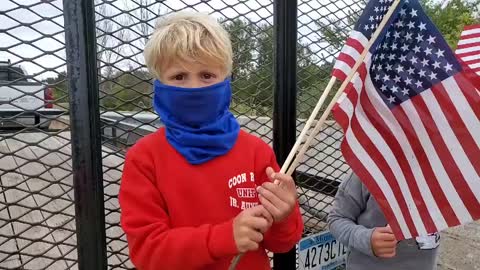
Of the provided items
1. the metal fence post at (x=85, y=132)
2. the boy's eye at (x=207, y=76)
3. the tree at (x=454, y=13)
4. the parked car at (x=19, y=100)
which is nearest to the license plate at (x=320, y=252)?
the metal fence post at (x=85, y=132)

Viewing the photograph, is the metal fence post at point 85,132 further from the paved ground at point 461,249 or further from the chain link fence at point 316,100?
the paved ground at point 461,249

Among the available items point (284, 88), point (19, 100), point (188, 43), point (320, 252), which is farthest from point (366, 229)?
point (19, 100)

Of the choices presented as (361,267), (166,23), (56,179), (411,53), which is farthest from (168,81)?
(361,267)

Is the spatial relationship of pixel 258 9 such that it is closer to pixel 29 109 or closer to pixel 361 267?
pixel 29 109

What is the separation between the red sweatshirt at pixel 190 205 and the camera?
4.02 feet

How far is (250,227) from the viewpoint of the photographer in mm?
1166

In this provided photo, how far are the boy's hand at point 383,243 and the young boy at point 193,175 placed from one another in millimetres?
416

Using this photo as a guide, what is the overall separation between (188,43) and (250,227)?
49 cm

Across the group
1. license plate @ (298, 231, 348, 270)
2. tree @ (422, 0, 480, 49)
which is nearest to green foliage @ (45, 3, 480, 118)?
license plate @ (298, 231, 348, 270)

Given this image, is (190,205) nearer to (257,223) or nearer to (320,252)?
(257,223)

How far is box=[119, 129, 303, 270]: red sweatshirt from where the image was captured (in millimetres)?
1225

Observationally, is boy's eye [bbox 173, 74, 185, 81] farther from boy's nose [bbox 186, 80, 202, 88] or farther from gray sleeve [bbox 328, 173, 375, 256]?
gray sleeve [bbox 328, 173, 375, 256]

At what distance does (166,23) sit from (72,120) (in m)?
0.43

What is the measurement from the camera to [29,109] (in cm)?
149
